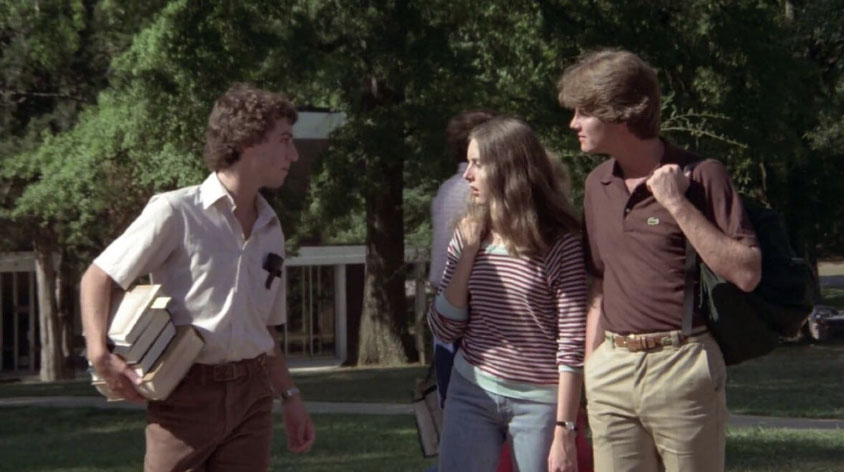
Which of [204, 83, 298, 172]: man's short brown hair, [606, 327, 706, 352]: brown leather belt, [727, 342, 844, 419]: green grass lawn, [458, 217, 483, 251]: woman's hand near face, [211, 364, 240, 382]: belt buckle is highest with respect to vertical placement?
[204, 83, 298, 172]: man's short brown hair

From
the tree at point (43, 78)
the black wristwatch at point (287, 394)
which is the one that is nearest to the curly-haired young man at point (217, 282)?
the black wristwatch at point (287, 394)

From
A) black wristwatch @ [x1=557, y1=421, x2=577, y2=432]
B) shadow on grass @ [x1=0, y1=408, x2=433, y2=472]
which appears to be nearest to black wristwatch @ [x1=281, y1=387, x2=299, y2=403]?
black wristwatch @ [x1=557, y1=421, x2=577, y2=432]

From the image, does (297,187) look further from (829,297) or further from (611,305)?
(829,297)

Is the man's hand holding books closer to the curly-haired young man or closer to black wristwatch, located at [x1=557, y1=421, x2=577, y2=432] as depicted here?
the curly-haired young man

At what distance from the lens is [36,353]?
41062 millimetres

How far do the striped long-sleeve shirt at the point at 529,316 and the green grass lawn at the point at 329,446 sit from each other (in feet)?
14.8

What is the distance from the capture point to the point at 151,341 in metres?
4.17

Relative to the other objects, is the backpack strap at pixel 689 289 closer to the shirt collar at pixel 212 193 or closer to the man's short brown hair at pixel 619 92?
the man's short brown hair at pixel 619 92

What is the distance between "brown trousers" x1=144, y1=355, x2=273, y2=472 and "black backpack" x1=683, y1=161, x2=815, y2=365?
57.2 inches

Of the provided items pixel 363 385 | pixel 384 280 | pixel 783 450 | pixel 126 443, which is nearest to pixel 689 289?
pixel 783 450

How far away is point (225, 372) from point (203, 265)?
1.17 ft

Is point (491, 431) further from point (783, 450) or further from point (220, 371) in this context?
point (783, 450)

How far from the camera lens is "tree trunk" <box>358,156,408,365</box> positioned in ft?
83.9

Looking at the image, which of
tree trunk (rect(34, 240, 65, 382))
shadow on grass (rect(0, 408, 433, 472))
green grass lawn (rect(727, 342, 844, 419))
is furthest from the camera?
tree trunk (rect(34, 240, 65, 382))
